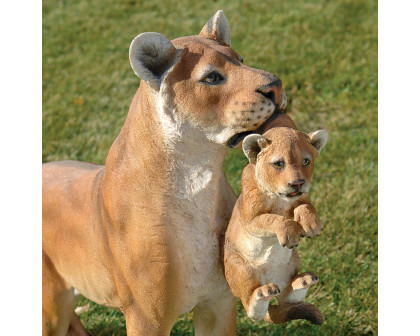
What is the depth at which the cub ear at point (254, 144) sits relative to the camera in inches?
96.1

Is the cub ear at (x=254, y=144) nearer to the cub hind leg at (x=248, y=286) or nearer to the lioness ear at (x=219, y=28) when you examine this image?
the cub hind leg at (x=248, y=286)

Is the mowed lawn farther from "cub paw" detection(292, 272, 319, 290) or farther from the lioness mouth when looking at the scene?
the lioness mouth

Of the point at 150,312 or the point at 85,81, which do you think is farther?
the point at 85,81

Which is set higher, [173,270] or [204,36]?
[204,36]

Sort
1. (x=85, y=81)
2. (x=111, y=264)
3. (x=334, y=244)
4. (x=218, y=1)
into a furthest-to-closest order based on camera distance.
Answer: (x=218, y=1), (x=85, y=81), (x=334, y=244), (x=111, y=264)

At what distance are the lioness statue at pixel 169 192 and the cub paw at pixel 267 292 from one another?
393 mm

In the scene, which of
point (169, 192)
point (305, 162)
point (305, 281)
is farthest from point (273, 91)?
point (305, 281)

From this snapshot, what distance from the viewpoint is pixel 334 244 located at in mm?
5102

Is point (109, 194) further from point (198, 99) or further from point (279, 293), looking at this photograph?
point (279, 293)

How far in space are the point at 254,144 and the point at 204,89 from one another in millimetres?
313

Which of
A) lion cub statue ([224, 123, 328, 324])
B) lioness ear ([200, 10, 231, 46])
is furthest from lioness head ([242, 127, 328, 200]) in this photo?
lioness ear ([200, 10, 231, 46])

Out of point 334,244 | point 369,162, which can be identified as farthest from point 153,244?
point 369,162

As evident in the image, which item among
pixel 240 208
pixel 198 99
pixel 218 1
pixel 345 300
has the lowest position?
pixel 345 300

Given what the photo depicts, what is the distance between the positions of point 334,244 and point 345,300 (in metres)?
0.61
